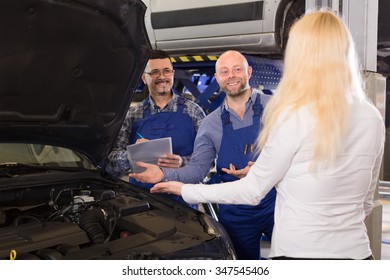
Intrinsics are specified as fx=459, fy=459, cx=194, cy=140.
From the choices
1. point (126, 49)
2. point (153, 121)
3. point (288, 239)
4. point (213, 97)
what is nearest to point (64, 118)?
point (126, 49)

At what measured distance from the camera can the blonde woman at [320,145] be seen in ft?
3.30

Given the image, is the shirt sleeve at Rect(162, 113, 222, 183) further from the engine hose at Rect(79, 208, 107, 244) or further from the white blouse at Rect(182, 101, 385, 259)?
the white blouse at Rect(182, 101, 385, 259)

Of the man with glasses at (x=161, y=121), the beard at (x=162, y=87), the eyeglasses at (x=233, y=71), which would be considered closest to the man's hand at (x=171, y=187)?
the eyeglasses at (x=233, y=71)

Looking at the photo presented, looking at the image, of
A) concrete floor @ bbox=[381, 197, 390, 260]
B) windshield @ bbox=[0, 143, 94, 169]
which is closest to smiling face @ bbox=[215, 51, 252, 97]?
windshield @ bbox=[0, 143, 94, 169]

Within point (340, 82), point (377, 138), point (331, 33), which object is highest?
point (331, 33)

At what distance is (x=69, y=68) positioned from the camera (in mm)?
1739

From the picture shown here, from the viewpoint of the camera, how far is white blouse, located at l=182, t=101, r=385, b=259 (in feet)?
3.37

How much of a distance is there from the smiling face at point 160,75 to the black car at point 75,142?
0.43 metres

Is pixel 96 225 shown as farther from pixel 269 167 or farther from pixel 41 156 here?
pixel 269 167

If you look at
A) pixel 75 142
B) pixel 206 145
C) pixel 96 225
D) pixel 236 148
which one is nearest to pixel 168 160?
pixel 206 145
